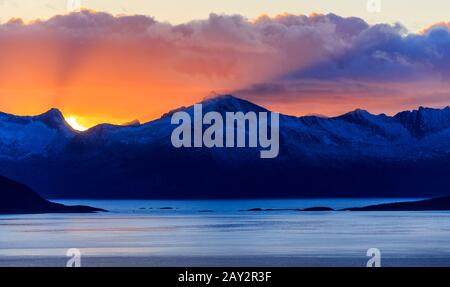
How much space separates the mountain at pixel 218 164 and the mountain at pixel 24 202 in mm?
1543

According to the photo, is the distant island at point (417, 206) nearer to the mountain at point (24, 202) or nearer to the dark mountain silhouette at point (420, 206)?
Result: the dark mountain silhouette at point (420, 206)

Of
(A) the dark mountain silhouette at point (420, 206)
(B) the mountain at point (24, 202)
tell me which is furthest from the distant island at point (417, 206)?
(B) the mountain at point (24, 202)

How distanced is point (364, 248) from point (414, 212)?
64377 millimetres

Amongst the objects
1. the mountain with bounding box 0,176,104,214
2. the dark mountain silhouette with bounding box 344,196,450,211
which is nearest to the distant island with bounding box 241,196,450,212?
the dark mountain silhouette with bounding box 344,196,450,211

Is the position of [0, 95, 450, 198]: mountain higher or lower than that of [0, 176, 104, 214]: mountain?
higher

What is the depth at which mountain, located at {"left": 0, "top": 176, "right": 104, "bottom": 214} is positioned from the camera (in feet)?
263

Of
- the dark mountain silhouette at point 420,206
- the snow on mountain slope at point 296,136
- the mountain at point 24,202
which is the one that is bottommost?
the mountain at point 24,202

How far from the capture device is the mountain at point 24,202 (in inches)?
3155

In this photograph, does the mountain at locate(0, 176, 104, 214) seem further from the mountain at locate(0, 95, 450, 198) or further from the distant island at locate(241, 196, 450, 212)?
the distant island at locate(241, 196, 450, 212)

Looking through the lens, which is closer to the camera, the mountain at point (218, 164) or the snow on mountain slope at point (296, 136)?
the mountain at point (218, 164)

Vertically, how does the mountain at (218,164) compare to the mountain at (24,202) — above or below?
above

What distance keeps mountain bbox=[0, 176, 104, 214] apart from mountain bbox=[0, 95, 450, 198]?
1.54 meters

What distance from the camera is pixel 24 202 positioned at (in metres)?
84.2
